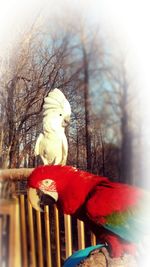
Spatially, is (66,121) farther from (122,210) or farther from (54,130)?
(122,210)

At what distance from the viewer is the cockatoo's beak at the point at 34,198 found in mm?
965

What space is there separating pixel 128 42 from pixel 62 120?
200 mm

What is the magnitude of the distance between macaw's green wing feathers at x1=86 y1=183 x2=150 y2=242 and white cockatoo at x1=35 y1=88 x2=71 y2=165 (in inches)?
4.6

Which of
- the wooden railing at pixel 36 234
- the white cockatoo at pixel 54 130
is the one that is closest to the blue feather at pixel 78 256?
the wooden railing at pixel 36 234

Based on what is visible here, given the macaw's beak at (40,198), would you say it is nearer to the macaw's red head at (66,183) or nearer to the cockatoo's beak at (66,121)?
the macaw's red head at (66,183)

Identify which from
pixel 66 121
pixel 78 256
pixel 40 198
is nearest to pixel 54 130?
pixel 66 121

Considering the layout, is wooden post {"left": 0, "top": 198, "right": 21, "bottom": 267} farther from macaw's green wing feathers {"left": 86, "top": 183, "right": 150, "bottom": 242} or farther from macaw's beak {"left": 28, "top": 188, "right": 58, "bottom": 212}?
macaw's green wing feathers {"left": 86, "top": 183, "right": 150, "bottom": 242}

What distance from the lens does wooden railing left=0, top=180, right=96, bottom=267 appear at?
1007 millimetres

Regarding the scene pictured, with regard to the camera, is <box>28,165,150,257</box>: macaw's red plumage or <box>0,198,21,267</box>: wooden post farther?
<box>0,198,21,267</box>: wooden post

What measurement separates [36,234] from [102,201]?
0.64 feet

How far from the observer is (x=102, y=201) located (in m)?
0.91

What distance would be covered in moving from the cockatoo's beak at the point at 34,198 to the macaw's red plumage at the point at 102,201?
0.01 m

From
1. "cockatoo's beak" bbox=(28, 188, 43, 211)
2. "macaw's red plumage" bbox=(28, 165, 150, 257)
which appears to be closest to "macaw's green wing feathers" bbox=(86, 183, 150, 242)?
"macaw's red plumage" bbox=(28, 165, 150, 257)

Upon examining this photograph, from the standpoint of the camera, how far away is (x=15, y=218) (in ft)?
3.36
